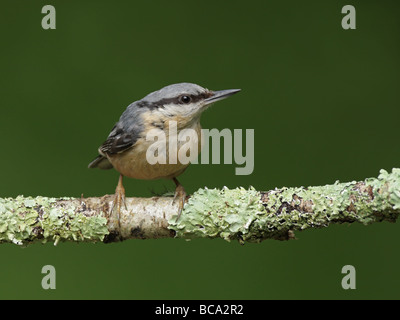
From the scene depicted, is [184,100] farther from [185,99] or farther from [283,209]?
[283,209]

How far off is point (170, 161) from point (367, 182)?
0.85 metres

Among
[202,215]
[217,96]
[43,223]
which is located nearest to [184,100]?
[217,96]

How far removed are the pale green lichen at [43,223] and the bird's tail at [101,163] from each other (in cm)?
62

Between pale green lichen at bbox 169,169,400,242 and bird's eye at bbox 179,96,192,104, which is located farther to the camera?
bird's eye at bbox 179,96,192,104

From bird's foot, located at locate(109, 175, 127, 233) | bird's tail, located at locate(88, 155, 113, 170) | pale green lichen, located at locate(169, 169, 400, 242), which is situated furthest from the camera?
bird's tail, located at locate(88, 155, 113, 170)

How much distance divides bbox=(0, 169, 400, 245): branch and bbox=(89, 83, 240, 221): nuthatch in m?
0.14

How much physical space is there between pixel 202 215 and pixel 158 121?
1.64ft

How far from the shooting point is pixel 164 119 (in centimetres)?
250

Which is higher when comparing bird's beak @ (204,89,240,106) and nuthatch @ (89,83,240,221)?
bird's beak @ (204,89,240,106)

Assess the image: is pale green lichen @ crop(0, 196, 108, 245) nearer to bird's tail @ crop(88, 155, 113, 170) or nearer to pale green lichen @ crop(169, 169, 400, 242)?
pale green lichen @ crop(169, 169, 400, 242)

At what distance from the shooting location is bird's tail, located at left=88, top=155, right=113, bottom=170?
9.63 feet

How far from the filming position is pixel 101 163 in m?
2.97

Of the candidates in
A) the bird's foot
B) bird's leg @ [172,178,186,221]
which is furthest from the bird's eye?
the bird's foot

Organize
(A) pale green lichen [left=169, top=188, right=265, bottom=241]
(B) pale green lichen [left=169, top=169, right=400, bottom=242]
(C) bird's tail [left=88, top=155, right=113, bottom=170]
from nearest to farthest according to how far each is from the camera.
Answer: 1. (B) pale green lichen [left=169, top=169, right=400, bottom=242]
2. (A) pale green lichen [left=169, top=188, right=265, bottom=241]
3. (C) bird's tail [left=88, top=155, right=113, bottom=170]
